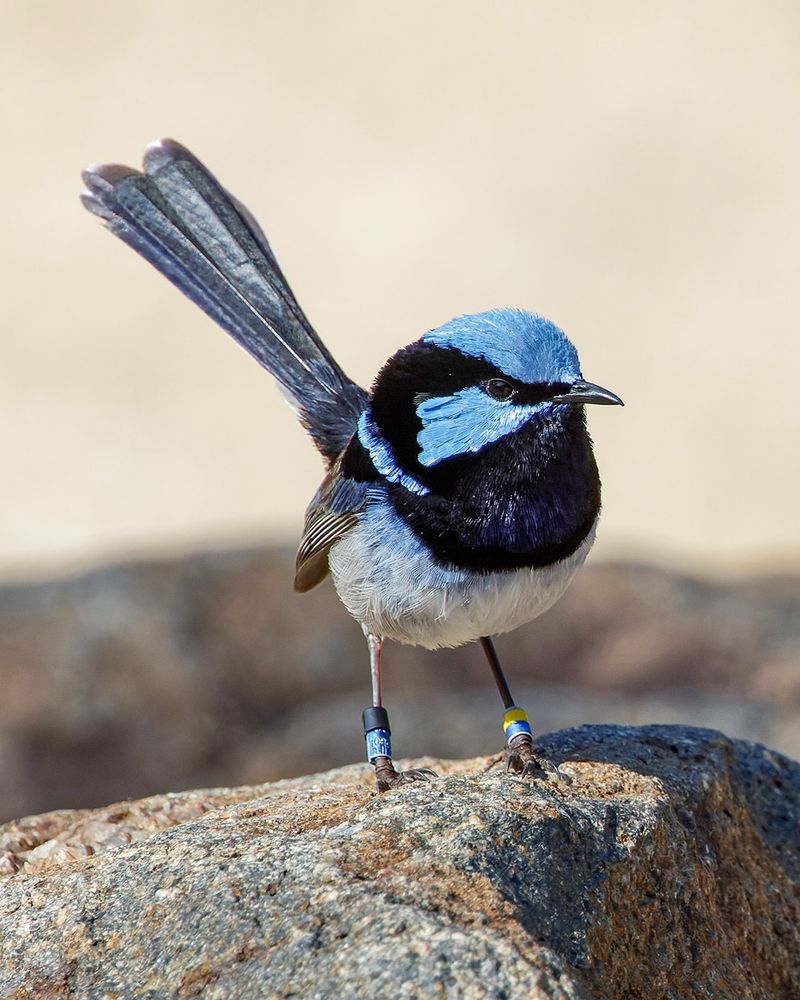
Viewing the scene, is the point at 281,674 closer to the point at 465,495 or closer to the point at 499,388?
the point at 465,495

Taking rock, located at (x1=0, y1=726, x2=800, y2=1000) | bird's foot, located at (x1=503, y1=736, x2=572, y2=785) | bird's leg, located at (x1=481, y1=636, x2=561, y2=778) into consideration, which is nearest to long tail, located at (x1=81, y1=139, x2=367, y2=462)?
bird's leg, located at (x1=481, y1=636, x2=561, y2=778)

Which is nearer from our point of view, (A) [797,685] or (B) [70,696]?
(B) [70,696]

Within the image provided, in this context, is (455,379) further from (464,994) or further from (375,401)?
(464,994)

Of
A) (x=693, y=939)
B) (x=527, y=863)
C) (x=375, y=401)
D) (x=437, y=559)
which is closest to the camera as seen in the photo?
(x=527, y=863)

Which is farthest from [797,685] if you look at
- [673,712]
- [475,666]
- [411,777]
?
[411,777]

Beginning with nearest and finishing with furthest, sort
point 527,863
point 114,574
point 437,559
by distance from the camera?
point 527,863, point 437,559, point 114,574

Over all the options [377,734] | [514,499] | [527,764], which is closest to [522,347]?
[514,499]
